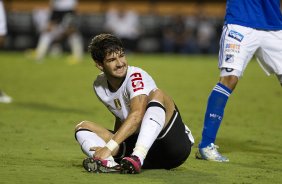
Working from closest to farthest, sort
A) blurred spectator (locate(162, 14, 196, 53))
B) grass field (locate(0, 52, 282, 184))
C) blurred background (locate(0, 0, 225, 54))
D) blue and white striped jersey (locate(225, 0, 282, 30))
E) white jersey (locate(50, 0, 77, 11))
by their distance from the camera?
grass field (locate(0, 52, 282, 184)) < blue and white striped jersey (locate(225, 0, 282, 30)) < white jersey (locate(50, 0, 77, 11)) < blurred background (locate(0, 0, 225, 54)) < blurred spectator (locate(162, 14, 196, 53))

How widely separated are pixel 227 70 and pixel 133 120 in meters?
1.51

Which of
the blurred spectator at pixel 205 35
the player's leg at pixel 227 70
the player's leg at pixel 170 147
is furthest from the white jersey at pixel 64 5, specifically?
the player's leg at pixel 170 147

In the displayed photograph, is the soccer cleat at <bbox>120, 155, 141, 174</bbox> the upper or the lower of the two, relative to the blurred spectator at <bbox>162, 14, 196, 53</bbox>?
upper

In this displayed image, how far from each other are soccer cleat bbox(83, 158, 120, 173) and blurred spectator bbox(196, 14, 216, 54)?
64.6 ft

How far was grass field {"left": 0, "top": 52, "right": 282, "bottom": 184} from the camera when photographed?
5.83m

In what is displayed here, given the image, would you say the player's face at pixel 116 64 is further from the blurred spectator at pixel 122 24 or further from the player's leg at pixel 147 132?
the blurred spectator at pixel 122 24

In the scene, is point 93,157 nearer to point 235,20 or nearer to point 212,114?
point 212,114

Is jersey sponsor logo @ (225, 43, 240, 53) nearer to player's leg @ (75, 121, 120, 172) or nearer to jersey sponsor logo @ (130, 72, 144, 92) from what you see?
jersey sponsor logo @ (130, 72, 144, 92)

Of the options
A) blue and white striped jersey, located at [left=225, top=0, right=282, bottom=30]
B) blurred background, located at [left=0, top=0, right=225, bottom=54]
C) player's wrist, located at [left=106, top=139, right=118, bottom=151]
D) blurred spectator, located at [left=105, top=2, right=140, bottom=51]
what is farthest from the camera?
blurred background, located at [left=0, top=0, right=225, bottom=54]

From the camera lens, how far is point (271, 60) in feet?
23.4

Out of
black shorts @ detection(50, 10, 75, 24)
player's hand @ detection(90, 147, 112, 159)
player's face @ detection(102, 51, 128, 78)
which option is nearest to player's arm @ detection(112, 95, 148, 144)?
player's hand @ detection(90, 147, 112, 159)

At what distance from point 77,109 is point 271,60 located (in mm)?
4319

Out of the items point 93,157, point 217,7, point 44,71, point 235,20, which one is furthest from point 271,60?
point 217,7

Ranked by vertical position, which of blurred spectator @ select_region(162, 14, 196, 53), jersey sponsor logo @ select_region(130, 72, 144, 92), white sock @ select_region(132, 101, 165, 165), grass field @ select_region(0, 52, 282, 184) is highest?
jersey sponsor logo @ select_region(130, 72, 144, 92)
